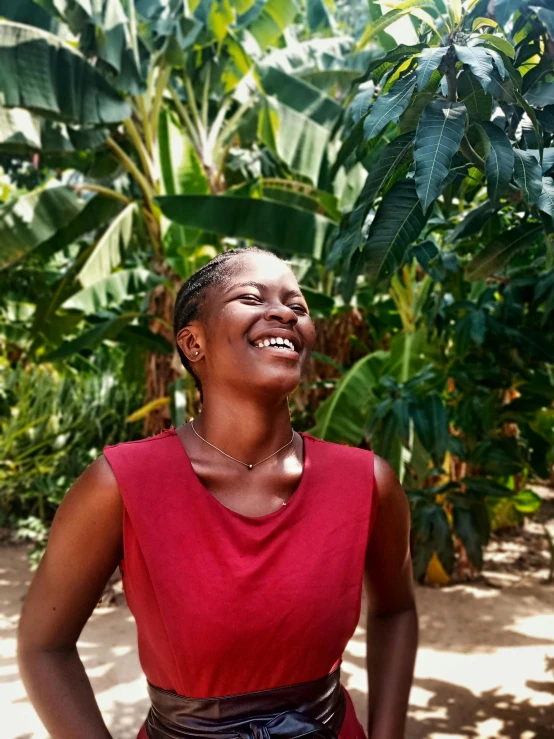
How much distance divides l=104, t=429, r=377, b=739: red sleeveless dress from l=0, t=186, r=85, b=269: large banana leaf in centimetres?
459

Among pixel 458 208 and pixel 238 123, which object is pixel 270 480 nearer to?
pixel 458 208

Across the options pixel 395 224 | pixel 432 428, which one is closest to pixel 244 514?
pixel 395 224

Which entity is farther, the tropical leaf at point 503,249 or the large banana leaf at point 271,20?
the large banana leaf at point 271,20

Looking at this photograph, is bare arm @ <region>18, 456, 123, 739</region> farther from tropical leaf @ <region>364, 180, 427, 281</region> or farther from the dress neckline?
tropical leaf @ <region>364, 180, 427, 281</region>

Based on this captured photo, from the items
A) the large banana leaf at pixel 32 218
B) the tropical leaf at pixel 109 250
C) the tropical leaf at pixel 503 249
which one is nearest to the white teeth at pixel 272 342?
the tropical leaf at pixel 503 249

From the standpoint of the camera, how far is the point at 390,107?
1.41 m

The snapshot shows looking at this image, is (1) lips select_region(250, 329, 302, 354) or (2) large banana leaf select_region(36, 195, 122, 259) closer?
(1) lips select_region(250, 329, 302, 354)

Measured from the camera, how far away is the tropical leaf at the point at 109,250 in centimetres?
560

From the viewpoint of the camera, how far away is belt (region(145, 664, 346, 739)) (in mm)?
1229

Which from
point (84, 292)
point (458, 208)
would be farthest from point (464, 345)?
point (84, 292)

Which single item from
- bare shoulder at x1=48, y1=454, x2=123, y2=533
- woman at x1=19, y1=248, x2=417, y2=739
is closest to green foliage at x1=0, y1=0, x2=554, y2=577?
woman at x1=19, y1=248, x2=417, y2=739

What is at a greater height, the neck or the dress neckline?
the neck

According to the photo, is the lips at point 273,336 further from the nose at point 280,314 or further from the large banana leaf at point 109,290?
the large banana leaf at point 109,290

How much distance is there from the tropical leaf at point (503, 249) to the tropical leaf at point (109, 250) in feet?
12.5
